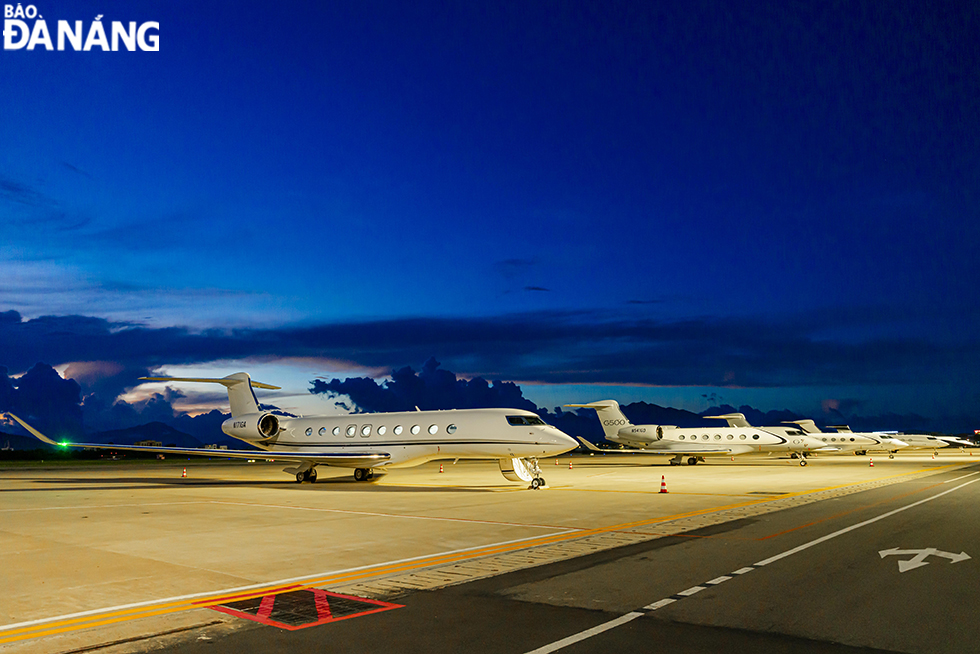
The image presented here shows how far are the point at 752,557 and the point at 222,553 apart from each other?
8613mm

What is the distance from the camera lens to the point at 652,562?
10688 millimetres

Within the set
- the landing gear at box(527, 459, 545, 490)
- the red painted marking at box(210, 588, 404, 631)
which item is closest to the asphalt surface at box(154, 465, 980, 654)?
the red painted marking at box(210, 588, 404, 631)

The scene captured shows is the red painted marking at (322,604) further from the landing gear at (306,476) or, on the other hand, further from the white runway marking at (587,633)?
the landing gear at (306,476)

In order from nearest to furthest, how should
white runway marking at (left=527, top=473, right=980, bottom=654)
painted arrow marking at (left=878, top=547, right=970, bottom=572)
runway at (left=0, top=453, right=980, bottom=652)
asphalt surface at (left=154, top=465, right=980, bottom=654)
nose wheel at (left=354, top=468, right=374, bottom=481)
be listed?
white runway marking at (left=527, top=473, right=980, bottom=654), asphalt surface at (left=154, top=465, right=980, bottom=654), runway at (left=0, top=453, right=980, bottom=652), painted arrow marking at (left=878, top=547, right=970, bottom=572), nose wheel at (left=354, top=468, right=374, bottom=481)

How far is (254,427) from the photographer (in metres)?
34.0

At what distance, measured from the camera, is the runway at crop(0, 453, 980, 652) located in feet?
23.3

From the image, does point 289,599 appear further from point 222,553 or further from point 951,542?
point 951,542

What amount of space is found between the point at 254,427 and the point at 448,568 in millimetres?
26002

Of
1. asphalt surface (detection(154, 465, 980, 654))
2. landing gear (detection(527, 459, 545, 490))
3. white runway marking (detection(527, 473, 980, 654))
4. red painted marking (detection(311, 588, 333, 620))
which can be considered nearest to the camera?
white runway marking (detection(527, 473, 980, 654))

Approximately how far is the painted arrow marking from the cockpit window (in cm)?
1590

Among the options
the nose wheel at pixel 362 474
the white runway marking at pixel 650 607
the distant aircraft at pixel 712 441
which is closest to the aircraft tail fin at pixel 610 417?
the distant aircraft at pixel 712 441

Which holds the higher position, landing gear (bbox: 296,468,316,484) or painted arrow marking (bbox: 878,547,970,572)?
landing gear (bbox: 296,468,316,484)

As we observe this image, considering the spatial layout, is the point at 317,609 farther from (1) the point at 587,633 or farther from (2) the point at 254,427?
(2) the point at 254,427

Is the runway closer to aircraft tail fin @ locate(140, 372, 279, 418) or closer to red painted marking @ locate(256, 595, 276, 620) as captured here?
red painted marking @ locate(256, 595, 276, 620)
